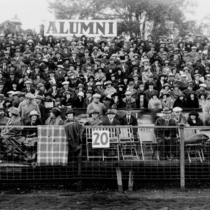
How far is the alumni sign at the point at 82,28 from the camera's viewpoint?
73.9 ft

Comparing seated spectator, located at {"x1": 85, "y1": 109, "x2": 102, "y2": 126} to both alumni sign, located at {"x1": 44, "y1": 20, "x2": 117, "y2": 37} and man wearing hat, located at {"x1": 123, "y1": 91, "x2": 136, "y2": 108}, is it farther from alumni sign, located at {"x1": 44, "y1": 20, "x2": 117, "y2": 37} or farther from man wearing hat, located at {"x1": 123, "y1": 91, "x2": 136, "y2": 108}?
alumni sign, located at {"x1": 44, "y1": 20, "x2": 117, "y2": 37}

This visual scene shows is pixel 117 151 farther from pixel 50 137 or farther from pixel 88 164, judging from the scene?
pixel 50 137

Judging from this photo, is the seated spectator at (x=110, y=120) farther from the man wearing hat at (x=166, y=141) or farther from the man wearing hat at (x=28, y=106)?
the man wearing hat at (x=28, y=106)

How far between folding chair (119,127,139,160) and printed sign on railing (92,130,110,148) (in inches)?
17.8

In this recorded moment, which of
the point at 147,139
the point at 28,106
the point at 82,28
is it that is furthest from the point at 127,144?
the point at 82,28

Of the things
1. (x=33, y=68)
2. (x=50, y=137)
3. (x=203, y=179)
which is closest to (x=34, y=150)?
(x=50, y=137)

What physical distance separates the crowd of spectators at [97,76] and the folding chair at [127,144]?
93cm

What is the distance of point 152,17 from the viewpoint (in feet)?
128

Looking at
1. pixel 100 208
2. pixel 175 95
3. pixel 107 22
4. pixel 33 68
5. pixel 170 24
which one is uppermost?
pixel 170 24

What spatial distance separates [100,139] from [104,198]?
4.66ft

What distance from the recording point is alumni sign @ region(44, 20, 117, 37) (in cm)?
2253

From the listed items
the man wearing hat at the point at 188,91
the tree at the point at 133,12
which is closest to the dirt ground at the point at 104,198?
the man wearing hat at the point at 188,91

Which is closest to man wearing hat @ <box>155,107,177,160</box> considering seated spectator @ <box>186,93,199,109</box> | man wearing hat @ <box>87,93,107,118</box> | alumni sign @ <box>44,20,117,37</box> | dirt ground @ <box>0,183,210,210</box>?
dirt ground @ <box>0,183,210,210</box>

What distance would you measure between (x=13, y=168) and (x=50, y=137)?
1.16 meters
